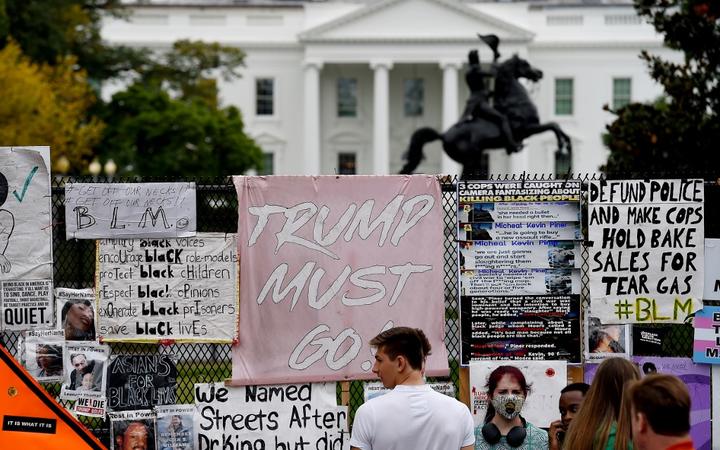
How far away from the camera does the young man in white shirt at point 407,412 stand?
579 centimetres

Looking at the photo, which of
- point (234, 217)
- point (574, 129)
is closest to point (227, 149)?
point (574, 129)

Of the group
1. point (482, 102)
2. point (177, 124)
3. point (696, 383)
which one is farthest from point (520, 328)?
point (177, 124)

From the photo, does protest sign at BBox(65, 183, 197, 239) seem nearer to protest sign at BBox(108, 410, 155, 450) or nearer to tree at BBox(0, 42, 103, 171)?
protest sign at BBox(108, 410, 155, 450)

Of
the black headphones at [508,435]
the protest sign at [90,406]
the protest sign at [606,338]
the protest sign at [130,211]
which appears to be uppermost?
the protest sign at [130,211]

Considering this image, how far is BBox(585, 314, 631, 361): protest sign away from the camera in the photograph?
25.9 ft

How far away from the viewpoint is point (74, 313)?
7.73 meters

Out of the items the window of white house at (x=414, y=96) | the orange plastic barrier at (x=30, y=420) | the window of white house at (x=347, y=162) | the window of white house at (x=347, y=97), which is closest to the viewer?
the orange plastic barrier at (x=30, y=420)

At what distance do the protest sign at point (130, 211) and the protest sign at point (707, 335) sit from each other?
10.6 feet

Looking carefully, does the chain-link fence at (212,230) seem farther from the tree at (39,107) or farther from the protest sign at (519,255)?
the tree at (39,107)

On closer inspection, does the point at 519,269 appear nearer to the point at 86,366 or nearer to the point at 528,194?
the point at 528,194

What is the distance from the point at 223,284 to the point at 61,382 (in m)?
1.17

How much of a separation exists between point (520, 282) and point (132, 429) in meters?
2.57

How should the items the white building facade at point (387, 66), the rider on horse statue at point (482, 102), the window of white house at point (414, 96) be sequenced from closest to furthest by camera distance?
the rider on horse statue at point (482, 102)
the white building facade at point (387, 66)
the window of white house at point (414, 96)

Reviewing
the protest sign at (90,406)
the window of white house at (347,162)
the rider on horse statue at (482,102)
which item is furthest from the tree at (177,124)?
the protest sign at (90,406)
